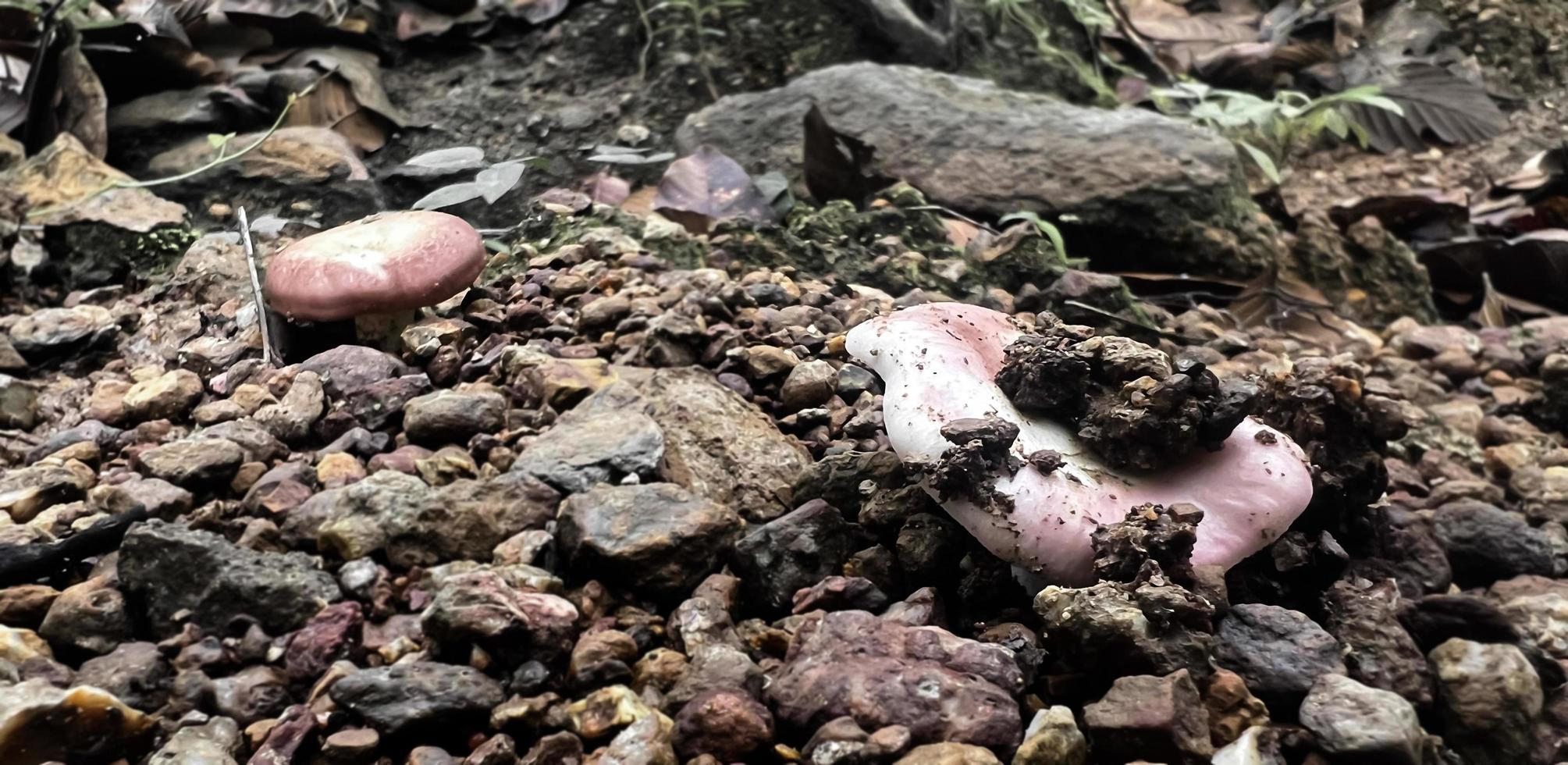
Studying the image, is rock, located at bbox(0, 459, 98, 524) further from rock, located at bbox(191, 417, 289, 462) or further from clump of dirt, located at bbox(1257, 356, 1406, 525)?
clump of dirt, located at bbox(1257, 356, 1406, 525)

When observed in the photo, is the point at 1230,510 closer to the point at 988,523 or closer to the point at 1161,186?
the point at 988,523

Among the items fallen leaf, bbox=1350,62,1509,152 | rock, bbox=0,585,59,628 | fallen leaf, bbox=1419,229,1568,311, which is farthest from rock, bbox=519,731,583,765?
fallen leaf, bbox=1350,62,1509,152

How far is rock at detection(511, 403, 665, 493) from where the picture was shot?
1.09 m

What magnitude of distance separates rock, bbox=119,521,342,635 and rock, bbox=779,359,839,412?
0.49 metres

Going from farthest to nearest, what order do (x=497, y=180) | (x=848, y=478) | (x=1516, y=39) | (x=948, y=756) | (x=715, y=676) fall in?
(x=1516, y=39) < (x=497, y=180) < (x=848, y=478) < (x=715, y=676) < (x=948, y=756)

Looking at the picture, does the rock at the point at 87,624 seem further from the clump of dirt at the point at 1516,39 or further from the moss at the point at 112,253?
the clump of dirt at the point at 1516,39

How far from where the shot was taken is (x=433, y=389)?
120 centimetres

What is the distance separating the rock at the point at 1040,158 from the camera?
2084 mm

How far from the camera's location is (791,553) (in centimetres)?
101

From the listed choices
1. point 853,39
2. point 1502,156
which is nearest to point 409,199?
point 853,39

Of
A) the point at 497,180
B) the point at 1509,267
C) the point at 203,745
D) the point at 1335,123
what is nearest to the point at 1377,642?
the point at 203,745

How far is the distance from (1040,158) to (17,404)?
1.66m

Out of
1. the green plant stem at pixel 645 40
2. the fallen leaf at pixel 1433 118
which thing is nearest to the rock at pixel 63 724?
the green plant stem at pixel 645 40

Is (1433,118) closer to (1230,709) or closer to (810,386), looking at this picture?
(810,386)
